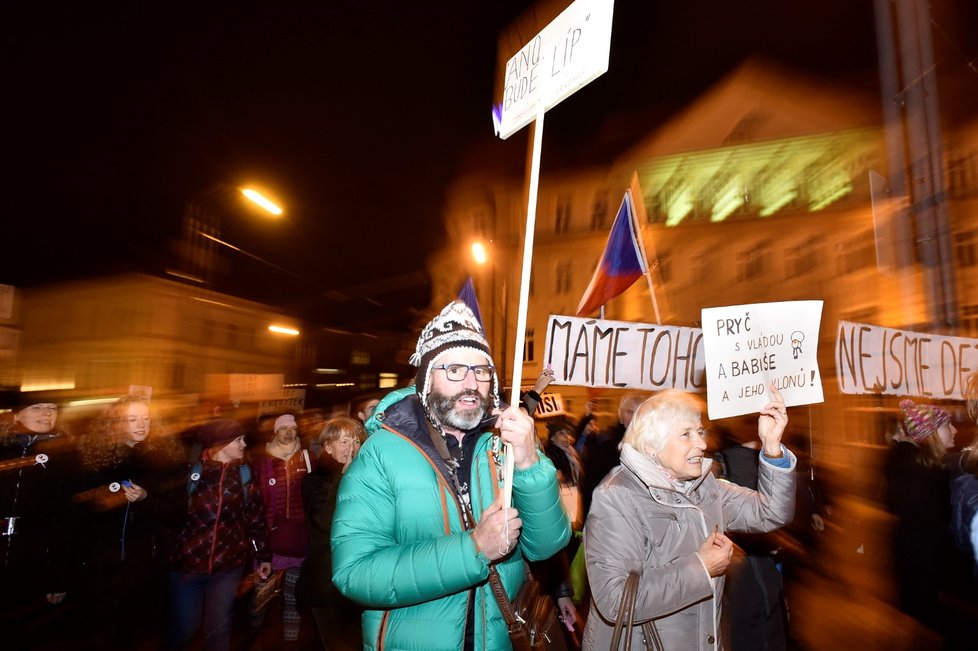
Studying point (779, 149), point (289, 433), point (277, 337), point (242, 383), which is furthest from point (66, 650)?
point (779, 149)

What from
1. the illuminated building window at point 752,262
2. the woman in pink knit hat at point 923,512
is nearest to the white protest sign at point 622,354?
the woman in pink knit hat at point 923,512

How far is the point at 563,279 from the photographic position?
3572 centimetres

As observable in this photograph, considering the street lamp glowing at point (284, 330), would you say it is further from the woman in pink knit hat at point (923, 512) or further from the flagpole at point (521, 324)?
the flagpole at point (521, 324)

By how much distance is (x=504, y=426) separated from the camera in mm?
2064

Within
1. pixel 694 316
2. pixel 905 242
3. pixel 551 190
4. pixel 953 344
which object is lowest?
pixel 953 344

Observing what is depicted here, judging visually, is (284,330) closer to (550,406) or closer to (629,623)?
(550,406)

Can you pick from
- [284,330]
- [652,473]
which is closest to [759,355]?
[652,473]

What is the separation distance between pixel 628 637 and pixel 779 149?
85.5ft

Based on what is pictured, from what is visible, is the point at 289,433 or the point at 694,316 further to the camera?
the point at 694,316

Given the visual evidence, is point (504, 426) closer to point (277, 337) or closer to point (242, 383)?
point (242, 383)

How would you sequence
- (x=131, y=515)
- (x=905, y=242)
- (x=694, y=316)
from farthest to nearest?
(x=694, y=316), (x=905, y=242), (x=131, y=515)

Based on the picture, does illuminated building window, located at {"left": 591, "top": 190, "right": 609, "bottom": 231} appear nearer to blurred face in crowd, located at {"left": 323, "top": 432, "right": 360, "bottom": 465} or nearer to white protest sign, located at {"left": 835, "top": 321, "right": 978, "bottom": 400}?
white protest sign, located at {"left": 835, "top": 321, "right": 978, "bottom": 400}

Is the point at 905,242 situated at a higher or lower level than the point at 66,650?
higher

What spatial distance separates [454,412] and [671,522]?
1093 millimetres
